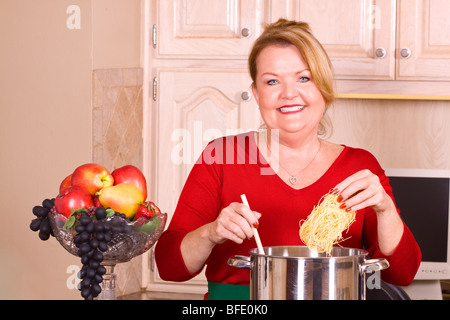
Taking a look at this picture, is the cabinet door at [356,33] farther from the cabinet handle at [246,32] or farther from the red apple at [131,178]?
the red apple at [131,178]

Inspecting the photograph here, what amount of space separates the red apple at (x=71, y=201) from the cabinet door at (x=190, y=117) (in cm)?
137

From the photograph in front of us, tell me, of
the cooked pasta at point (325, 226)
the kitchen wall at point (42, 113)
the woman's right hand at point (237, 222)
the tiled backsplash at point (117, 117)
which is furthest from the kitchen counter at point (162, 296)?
the cooked pasta at point (325, 226)

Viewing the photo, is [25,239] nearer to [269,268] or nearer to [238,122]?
[238,122]

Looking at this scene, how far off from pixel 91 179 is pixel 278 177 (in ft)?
1.61

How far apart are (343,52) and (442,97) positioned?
354 millimetres

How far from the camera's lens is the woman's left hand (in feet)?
3.29

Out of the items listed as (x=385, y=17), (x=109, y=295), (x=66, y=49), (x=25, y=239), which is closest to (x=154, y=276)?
(x=25, y=239)

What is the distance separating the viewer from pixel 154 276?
2439mm

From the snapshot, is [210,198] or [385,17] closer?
[210,198]

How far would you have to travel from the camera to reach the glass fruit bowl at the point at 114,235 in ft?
3.09

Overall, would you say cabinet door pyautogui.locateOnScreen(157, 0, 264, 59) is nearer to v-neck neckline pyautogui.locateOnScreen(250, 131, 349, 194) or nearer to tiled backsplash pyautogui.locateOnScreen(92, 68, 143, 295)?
tiled backsplash pyautogui.locateOnScreen(92, 68, 143, 295)

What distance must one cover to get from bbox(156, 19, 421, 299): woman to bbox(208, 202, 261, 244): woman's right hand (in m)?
0.13

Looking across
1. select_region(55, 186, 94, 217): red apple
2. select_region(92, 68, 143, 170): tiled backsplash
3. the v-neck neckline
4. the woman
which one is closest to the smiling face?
the woman

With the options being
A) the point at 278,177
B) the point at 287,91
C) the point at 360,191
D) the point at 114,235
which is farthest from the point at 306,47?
the point at 114,235
